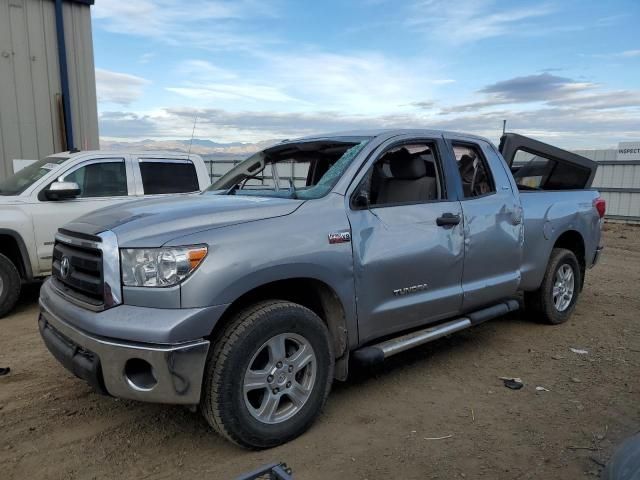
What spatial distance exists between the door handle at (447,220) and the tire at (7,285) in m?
4.64

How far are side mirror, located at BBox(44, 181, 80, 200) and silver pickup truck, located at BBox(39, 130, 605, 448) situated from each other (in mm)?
2356

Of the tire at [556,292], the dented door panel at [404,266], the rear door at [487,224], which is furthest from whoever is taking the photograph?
the tire at [556,292]

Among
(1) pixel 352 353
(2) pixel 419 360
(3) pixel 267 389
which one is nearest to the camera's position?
(3) pixel 267 389

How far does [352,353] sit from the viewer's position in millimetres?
3645

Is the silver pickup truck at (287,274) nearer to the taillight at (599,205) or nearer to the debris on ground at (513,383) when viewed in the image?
the debris on ground at (513,383)

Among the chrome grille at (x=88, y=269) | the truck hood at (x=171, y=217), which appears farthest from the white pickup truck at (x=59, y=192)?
the truck hood at (x=171, y=217)

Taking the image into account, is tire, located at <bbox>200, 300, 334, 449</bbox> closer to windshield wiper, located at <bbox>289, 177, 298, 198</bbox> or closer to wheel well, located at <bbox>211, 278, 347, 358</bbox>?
wheel well, located at <bbox>211, 278, 347, 358</bbox>

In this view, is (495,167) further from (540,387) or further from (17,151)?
(17,151)

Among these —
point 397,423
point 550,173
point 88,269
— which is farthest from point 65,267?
point 550,173

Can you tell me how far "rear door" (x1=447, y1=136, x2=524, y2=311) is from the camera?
14.3ft

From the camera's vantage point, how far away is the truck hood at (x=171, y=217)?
2941mm

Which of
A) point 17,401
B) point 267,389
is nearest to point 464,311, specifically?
point 267,389

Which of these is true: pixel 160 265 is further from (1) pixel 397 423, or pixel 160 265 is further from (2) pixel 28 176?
(2) pixel 28 176

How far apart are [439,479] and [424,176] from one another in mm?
2251
